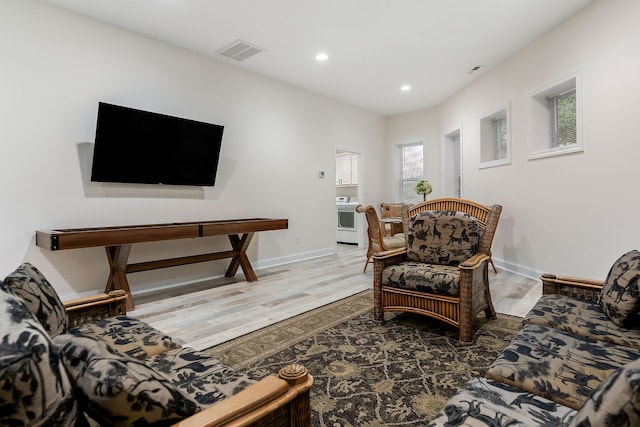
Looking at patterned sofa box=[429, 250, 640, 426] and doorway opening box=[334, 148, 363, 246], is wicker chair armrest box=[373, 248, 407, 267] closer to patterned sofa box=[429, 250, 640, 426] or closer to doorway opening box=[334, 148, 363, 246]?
patterned sofa box=[429, 250, 640, 426]

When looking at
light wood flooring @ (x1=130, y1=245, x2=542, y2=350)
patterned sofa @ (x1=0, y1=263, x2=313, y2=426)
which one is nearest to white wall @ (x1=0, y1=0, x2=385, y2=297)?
light wood flooring @ (x1=130, y1=245, x2=542, y2=350)

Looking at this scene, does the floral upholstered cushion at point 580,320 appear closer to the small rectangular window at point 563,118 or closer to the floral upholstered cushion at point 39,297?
the floral upholstered cushion at point 39,297

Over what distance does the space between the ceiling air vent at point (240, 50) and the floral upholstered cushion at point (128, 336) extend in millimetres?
3504

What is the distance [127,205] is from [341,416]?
3.30 m

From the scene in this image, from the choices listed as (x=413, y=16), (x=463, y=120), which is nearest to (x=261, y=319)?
(x=413, y=16)

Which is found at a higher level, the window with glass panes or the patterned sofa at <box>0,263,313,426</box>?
the window with glass panes

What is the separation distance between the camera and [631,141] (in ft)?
9.93

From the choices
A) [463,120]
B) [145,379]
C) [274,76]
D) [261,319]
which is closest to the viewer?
[145,379]

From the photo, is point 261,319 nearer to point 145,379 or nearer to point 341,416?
point 341,416

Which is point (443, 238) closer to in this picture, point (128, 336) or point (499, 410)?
point (499, 410)

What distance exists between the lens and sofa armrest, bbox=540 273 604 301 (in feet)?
6.59

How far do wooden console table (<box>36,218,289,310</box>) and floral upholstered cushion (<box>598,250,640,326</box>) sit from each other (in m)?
3.37

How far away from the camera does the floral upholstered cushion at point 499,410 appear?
37.8 inches

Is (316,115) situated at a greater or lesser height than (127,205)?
greater
